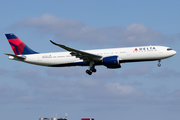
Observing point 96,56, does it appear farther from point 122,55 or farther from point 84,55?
point 122,55

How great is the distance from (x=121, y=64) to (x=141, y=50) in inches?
181

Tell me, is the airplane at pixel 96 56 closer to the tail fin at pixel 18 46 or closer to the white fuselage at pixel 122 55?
the white fuselage at pixel 122 55

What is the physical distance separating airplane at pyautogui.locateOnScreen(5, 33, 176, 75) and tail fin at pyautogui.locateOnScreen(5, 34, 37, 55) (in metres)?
0.53

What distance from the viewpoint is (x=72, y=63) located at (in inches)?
1943

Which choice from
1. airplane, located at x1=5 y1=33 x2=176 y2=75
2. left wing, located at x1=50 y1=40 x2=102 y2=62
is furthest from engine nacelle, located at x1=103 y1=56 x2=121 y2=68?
left wing, located at x1=50 y1=40 x2=102 y2=62

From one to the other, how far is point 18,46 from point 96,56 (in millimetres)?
14858

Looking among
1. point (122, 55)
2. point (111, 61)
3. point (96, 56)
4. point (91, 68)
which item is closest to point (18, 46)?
point (91, 68)

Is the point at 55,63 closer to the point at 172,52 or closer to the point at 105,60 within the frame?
the point at 105,60

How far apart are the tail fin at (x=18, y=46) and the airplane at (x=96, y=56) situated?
0.53m

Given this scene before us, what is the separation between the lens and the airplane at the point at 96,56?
46.4 meters

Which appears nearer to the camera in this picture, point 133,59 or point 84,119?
point 133,59

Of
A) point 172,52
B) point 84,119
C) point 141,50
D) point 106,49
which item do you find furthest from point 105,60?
point 84,119

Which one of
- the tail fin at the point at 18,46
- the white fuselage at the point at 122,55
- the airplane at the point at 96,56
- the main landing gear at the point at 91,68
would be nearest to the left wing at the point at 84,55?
the airplane at the point at 96,56

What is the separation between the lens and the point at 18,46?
176 ft
